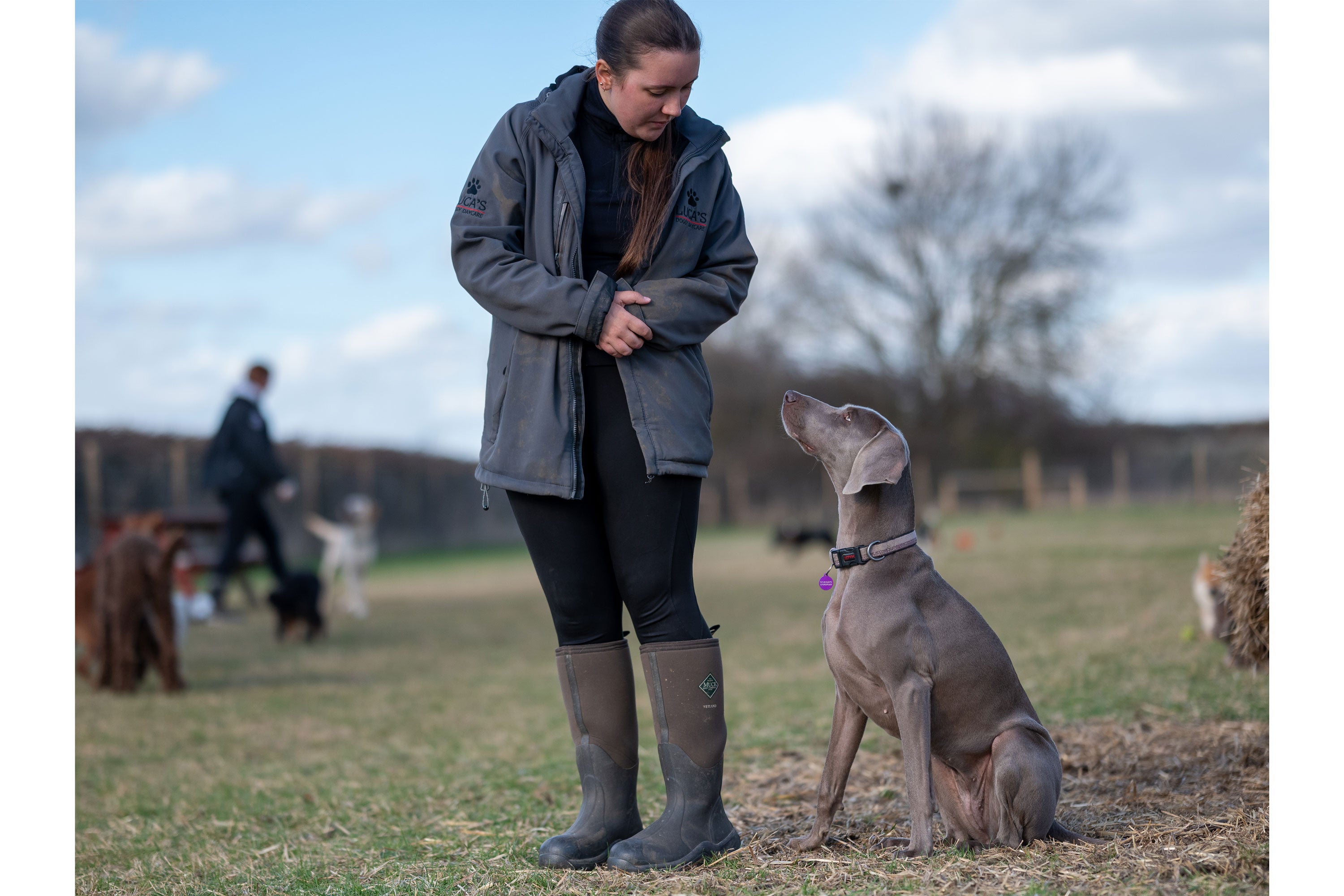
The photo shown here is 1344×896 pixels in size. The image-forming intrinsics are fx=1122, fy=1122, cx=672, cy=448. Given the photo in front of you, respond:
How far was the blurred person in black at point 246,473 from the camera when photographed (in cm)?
988

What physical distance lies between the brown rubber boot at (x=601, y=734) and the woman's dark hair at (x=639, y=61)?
39.9 inches

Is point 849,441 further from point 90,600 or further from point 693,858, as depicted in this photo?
point 90,600

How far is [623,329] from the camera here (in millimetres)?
2709

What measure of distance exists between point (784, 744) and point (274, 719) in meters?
3.12

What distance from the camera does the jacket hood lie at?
2820 millimetres

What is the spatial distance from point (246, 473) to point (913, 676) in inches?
331

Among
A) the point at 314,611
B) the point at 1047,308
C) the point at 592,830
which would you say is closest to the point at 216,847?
the point at 592,830

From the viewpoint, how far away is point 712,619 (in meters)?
10.1

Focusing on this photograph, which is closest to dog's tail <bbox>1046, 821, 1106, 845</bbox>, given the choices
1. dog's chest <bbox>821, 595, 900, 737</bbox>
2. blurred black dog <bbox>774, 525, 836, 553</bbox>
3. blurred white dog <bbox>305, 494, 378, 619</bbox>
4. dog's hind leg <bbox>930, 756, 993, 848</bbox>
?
dog's hind leg <bbox>930, 756, 993, 848</bbox>

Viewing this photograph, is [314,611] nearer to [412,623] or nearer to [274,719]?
[412,623]

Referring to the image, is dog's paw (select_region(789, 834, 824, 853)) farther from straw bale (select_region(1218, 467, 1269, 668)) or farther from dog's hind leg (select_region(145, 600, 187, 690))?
dog's hind leg (select_region(145, 600, 187, 690))

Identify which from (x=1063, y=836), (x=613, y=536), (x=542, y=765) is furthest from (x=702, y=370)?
(x=542, y=765)

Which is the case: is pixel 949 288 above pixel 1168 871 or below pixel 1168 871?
above

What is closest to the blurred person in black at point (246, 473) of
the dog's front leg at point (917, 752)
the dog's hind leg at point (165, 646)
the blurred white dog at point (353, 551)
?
the blurred white dog at point (353, 551)
